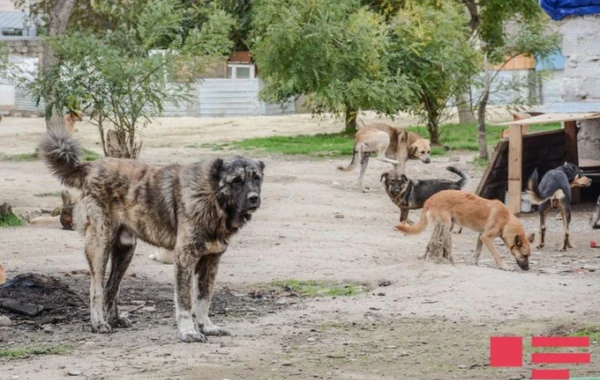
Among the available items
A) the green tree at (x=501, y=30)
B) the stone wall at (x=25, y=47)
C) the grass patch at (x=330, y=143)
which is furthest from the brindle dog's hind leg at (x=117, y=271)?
the stone wall at (x=25, y=47)

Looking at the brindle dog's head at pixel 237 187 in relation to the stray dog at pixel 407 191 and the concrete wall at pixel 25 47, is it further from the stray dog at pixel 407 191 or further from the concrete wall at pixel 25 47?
the concrete wall at pixel 25 47

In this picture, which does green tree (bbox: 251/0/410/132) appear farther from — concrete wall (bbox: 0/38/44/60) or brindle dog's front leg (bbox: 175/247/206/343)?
concrete wall (bbox: 0/38/44/60)

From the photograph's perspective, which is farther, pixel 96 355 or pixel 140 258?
pixel 140 258

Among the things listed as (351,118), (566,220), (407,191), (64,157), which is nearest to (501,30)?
(351,118)

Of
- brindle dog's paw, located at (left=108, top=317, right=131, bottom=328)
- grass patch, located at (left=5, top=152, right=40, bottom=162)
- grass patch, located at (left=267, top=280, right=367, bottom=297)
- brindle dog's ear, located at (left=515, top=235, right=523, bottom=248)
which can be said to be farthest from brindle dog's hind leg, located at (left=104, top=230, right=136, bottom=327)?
grass patch, located at (left=5, top=152, right=40, bottom=162)

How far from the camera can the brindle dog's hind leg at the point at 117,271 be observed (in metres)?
10.2

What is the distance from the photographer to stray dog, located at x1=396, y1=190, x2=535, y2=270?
1364 centimetres

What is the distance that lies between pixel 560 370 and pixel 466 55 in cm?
2164

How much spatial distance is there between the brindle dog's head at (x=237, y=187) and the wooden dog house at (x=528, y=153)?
29.1ft

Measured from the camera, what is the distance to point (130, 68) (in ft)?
64.6

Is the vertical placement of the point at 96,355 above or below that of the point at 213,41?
below

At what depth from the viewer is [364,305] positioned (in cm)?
1112

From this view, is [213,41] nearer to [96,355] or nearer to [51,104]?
[51,104]

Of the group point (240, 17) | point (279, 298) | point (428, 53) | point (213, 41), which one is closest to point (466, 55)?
point (428, 53)
